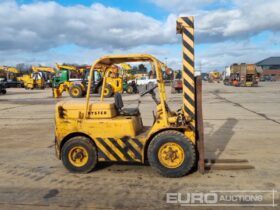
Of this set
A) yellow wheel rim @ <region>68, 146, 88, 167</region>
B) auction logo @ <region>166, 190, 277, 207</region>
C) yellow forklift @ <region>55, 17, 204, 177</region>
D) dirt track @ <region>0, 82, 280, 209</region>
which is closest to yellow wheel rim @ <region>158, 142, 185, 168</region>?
yellow forklift @ <region>55, 17, 204, 177</region>

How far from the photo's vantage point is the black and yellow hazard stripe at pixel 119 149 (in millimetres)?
6547

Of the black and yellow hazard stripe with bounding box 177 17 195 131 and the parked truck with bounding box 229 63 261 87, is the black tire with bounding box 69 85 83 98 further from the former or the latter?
the parked truck with bounding box 229 63 261 87

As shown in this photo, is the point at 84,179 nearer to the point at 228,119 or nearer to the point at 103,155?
the point at 103,155

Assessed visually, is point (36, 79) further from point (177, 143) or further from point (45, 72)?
point (177, 143)

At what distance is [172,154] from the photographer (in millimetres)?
6316

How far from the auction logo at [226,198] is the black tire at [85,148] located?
1850 mm

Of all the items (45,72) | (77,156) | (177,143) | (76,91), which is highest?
(45,72)

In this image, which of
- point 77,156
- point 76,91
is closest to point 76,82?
point 76,91

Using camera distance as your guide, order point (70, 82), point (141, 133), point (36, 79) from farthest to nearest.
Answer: point (36, 79) → point (70, 82) → point (141, 133)

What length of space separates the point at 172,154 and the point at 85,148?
166cm

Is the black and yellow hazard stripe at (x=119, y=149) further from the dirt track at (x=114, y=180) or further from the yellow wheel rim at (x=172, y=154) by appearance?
the yellow wheel rim at (x=172, y=154)

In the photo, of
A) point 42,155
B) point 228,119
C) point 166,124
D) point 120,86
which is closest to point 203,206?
point 166,124

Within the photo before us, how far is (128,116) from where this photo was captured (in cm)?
706

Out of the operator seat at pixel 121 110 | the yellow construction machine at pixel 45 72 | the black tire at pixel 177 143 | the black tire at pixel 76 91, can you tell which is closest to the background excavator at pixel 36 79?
the yellow construction machine at pixel 45 72
